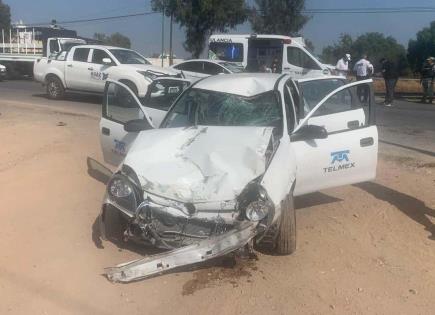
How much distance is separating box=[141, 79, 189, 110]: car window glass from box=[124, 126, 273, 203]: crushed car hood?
2149 mm

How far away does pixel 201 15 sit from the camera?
32.9 meters

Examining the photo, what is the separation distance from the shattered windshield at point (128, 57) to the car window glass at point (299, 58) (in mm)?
4558

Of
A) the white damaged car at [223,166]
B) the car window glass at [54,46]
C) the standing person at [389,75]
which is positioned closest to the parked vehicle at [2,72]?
the car window glass at [54,46]

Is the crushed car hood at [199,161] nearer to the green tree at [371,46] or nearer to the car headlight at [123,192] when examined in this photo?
the car headlight at [123,192]

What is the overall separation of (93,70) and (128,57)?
1059 mm

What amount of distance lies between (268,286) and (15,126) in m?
8.83

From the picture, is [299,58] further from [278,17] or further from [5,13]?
[5,13]

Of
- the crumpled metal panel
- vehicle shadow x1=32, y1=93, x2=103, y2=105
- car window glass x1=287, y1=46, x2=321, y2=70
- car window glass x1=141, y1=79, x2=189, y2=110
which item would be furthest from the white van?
the crumpled metal panel

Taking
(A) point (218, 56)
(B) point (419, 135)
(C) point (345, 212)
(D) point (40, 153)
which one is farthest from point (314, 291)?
(A) point (218, 56)

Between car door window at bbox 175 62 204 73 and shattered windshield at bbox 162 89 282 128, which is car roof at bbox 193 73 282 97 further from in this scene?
car door window at bbox 175 62 204 73

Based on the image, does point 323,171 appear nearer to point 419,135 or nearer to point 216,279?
point 216,279

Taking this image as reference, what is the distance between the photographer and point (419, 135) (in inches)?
484

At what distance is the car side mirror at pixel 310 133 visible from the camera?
5547 millimetres

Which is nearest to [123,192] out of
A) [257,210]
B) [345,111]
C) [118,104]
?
[257,210]
